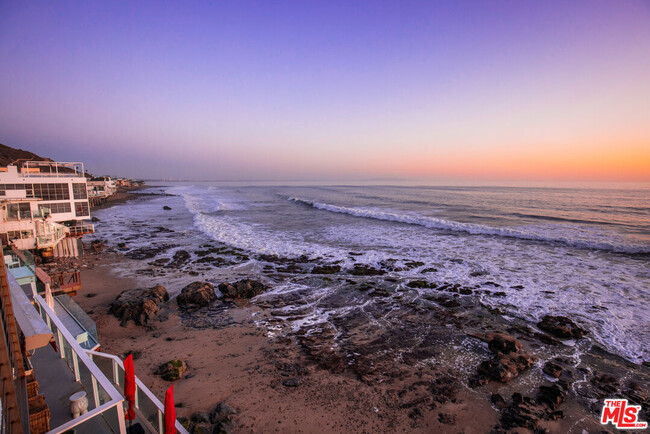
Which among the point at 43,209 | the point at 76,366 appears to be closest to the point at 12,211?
the point at 43,209

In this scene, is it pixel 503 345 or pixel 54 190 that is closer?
pixel 503 345

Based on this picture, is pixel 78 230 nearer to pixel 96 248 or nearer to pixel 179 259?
pixel 96 248

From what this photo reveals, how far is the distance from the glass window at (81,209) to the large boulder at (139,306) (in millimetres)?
16588

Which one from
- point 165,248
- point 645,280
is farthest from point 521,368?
point 165,248

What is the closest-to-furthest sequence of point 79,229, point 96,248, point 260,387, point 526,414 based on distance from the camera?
1. point 526,414
2. point 260,387
3. point 96,248
4. point 79,229

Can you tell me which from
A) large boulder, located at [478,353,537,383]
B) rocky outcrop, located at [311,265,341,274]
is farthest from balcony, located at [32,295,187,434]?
rocky outcrop, located at [311,265,341,274]

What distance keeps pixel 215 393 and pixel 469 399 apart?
20.1 ft

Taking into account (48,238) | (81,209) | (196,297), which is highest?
(81,209)

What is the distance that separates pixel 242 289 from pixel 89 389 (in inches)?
354

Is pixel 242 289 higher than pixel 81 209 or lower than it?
lower

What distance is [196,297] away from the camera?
1216cm

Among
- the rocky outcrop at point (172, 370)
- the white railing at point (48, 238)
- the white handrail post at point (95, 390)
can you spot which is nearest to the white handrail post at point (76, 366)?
the white handrail post at point (95, 390)

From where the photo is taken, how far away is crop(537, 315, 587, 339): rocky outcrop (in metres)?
9.84

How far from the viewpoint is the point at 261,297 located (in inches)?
515
